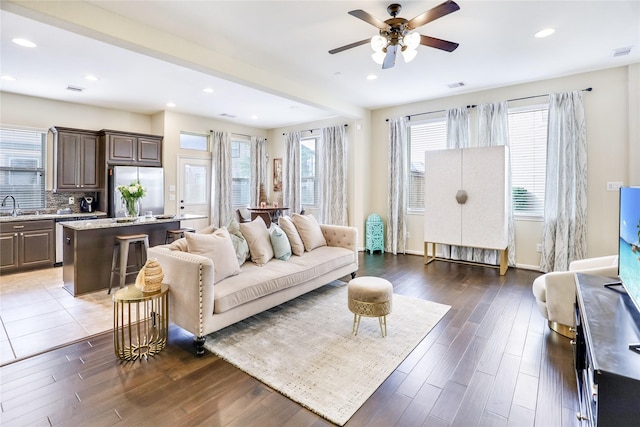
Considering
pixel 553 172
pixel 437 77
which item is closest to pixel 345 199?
pixel 437 77

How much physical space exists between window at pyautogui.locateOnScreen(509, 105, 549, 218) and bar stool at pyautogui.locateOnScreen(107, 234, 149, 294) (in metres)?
5.62

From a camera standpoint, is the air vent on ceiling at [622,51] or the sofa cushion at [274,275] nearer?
the sofa cushion at [274,275]

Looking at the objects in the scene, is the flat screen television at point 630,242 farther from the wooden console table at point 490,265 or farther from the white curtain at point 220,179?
the white curtain at point 220,179

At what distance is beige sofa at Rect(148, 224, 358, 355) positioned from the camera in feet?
8.22

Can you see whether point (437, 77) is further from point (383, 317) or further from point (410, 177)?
point (383, 317)

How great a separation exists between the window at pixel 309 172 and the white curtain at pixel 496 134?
3.70 meters

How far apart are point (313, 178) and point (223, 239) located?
193 inches

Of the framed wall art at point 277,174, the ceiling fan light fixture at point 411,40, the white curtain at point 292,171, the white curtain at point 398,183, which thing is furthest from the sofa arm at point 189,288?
the framed wall art at point 277,174

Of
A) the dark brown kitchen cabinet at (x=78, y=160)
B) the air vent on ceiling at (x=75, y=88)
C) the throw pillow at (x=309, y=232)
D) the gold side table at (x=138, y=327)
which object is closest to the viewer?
the gold side table at (x=138, y=327)

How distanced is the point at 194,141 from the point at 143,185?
1623 mm

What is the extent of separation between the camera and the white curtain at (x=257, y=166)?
821 centimetres

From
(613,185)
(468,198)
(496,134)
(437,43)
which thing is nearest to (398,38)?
(437,43)

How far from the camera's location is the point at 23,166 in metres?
5.38

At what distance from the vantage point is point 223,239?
9.93 feet
